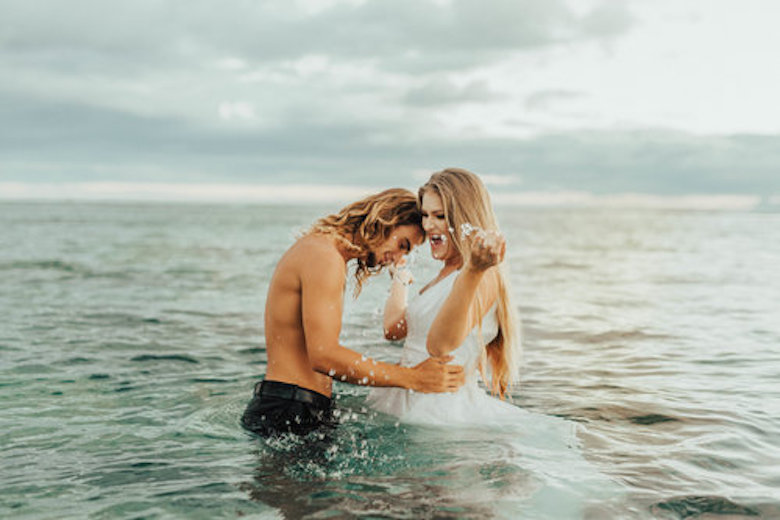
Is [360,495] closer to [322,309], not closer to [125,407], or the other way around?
[322,309]

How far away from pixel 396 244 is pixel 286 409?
5.41 feet

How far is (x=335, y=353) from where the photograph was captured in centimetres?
527

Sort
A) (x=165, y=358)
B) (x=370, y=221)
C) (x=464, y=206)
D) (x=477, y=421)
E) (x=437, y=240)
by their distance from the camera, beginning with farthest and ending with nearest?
(x=165, y=358)
(x=477, y=421)
(x=437, y=240)
(x=370, y=221)
(x=464, y=206)

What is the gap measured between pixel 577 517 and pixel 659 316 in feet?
39.7

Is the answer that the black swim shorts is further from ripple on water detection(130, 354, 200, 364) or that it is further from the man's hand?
ripple on water detection(130, 354, 200, 364)

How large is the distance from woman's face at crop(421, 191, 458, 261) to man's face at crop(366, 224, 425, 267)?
0.40 feet

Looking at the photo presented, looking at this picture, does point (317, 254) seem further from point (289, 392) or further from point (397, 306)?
point (397, 306)

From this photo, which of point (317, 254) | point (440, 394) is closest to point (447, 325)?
point (317, 254)

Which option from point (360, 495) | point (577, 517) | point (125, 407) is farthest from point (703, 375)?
point (125, 407)

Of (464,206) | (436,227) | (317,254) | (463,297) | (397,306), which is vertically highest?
(464,206)

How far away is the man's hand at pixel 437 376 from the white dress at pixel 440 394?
23.3 inches

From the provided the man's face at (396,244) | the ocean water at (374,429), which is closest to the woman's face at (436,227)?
the man's face at (396,244)

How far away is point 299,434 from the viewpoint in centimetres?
572

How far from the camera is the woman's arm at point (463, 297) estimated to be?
4230mm
